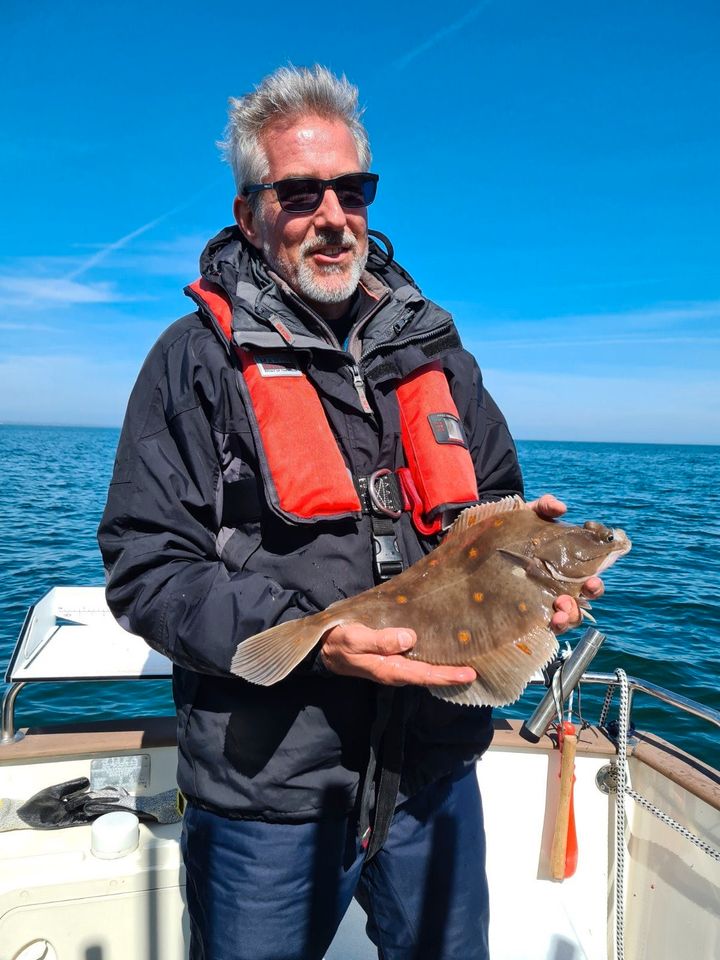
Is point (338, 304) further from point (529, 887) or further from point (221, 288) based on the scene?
point (529, 887)

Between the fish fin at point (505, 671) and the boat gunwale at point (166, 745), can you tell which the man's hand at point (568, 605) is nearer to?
the fish fin at point (505, 671)

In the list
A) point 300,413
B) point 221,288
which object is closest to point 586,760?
point 300,413

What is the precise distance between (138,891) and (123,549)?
229 centimetres

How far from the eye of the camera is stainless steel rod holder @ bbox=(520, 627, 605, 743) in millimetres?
3635

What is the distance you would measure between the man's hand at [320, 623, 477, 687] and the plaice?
0.15m

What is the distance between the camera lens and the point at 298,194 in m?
2.70

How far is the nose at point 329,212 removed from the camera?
2.70 meters

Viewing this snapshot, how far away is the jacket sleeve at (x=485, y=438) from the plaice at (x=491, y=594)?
337 mm

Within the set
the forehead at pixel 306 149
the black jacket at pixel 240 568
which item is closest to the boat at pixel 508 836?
the black jacket at pixel 240 568

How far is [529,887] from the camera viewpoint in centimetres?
405

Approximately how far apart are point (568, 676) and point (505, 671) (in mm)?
1416

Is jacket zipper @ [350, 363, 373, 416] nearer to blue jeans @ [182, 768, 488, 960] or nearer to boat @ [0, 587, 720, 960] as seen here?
blue jeans @ [182, 768, 488, 960]

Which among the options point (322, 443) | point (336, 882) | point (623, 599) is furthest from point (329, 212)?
point (623, 599)

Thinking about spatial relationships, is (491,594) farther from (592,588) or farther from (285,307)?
(285,307)
